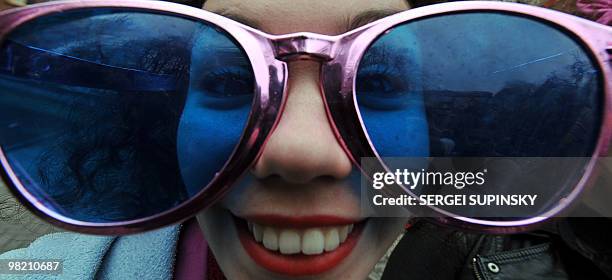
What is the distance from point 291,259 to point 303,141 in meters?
0.15

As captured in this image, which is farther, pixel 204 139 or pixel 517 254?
pixel 517 254

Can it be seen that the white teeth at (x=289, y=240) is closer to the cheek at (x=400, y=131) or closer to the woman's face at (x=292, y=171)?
the woman's face at (x=292, y=171)

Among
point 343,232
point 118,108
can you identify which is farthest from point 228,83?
point 343,232

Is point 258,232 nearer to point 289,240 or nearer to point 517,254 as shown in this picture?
point 289,240

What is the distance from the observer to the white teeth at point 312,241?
507 millimetres

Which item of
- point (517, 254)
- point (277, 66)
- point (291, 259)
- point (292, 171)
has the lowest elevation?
point (517, 254)

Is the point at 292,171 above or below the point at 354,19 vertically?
below

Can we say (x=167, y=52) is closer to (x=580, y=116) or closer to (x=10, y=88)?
(x=10, y=88)

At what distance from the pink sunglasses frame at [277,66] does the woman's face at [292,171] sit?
0.02 meters

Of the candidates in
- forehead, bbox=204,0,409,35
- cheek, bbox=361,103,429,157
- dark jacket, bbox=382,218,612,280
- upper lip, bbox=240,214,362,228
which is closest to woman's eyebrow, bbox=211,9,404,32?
forehead, bbox=204,0,409,35

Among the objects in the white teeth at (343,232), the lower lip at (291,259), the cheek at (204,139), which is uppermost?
the cheek at (204,139)

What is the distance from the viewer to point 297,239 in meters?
0.51

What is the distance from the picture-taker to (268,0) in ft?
1.65

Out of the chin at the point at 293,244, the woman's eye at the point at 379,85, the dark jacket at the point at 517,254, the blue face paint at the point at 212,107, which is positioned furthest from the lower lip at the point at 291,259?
the dark jacket at the point at 517,254
